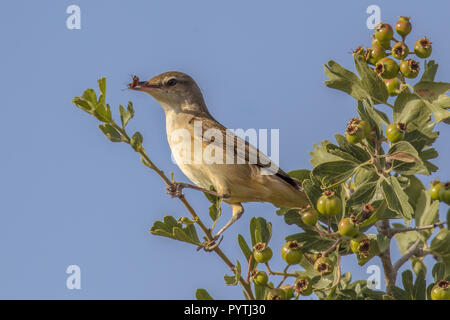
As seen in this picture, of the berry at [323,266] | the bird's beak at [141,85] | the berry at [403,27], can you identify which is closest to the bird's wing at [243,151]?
the bird's beak at [141,85]

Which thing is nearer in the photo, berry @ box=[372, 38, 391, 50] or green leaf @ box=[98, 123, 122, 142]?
green leaf @ box=[98, 123, 122, 142]

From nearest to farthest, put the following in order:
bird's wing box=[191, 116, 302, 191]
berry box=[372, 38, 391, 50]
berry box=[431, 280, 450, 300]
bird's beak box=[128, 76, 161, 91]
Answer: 1. berry box=[431, 280, 450, 300]
2. berry box=[372, 38, 391, 50]
3. bird's wing box=[191, 116, 302, 191]
4. bird's beak box=[128, 76, 161, 91]

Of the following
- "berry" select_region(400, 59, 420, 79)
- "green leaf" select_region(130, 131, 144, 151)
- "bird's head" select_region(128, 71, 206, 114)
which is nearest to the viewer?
"green leaf" select_region(130, 131, 144, 151)

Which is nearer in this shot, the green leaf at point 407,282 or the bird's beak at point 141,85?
the green leaf at point 407,282

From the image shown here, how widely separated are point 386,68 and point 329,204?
107 centimetres

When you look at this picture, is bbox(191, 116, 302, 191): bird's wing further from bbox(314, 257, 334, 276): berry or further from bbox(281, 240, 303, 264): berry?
bbox(314, 257, 334, 276): berry

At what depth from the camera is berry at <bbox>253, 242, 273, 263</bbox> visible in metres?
4.94

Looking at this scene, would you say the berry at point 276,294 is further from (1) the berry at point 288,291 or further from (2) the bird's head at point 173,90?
(2) the bird's head at point 173,90

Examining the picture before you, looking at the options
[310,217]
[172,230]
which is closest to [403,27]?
[310,217]

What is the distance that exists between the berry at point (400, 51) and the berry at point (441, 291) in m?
1.68

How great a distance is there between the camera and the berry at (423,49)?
516 centimetres

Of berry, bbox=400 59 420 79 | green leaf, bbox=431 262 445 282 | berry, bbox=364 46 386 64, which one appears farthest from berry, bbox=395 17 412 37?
green leaf, bbox=431 262 445 282

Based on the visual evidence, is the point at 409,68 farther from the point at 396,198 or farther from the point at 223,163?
the point at 223,163

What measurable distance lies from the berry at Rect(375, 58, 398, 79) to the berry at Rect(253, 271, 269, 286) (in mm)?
1674
